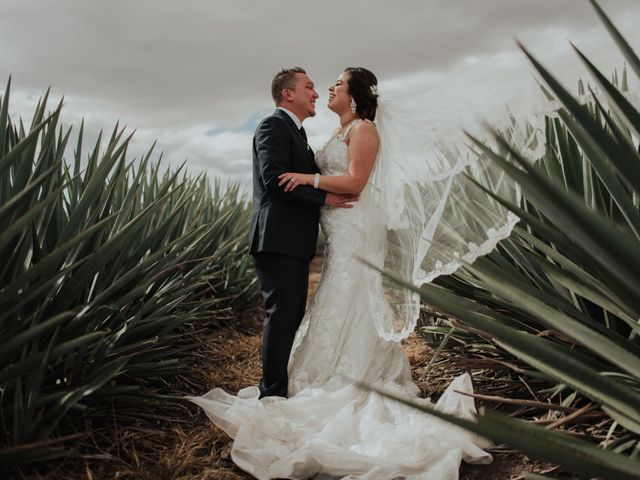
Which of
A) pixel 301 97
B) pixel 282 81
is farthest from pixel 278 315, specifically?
pixel 282 81

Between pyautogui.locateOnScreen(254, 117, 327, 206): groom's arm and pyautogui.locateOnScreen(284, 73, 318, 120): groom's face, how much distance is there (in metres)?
0.24

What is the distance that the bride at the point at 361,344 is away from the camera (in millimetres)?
2389

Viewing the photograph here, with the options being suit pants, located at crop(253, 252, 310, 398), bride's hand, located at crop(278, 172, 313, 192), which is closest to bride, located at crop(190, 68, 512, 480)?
bride's hand, located at crop(278, 172, 313, 192)

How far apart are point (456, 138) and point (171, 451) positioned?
2.03 m

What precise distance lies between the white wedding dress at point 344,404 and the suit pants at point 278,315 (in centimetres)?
14

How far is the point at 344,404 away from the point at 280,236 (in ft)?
3.25

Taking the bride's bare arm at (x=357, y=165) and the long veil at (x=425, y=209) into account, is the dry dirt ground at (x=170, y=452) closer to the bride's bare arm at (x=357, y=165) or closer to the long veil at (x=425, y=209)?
the long veil at (x=425, y=209)

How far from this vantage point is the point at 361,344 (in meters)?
3.28

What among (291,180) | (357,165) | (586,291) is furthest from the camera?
(357,165)

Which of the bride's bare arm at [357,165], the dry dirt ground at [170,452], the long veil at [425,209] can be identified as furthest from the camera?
the bride's bare arm at [357,165]

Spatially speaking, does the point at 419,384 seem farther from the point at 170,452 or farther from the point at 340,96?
the point at 340,96

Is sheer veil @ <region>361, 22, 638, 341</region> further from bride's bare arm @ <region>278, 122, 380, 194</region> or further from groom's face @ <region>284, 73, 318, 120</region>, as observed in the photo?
groom's face @ <region>284, 73, 318, 120</region>

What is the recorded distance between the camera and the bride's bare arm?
3191 millimetres

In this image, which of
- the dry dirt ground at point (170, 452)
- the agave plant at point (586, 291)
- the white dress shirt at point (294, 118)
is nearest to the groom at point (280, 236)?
the white dress shirt at point (294, 118)
